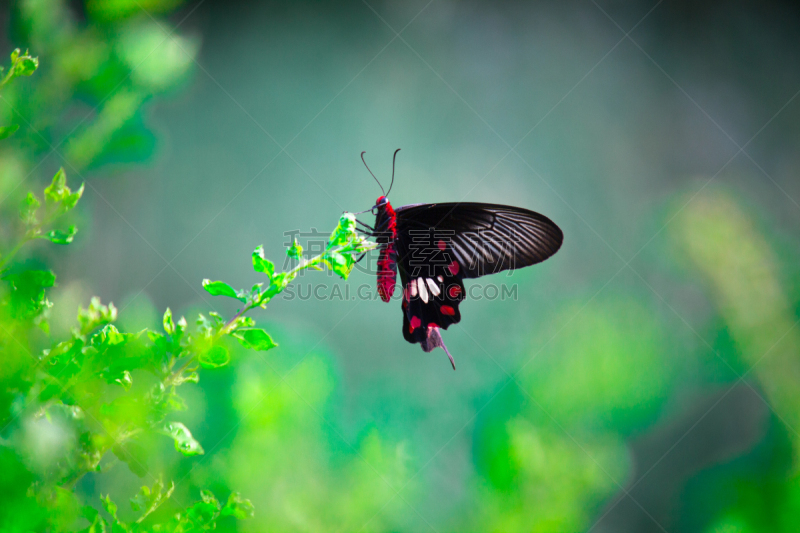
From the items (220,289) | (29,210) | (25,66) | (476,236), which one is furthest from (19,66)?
(476,236)

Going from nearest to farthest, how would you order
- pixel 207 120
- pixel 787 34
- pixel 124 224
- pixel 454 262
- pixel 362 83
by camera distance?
1. pixel 454 262
2. pixel 124 224
3. pixel 207 120
4. pixel 362 83
5. pixel 787 34

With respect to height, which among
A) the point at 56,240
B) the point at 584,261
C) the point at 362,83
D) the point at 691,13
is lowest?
the point at 56,240

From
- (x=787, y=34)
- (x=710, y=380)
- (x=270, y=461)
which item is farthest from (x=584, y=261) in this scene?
(x=270, y=461)

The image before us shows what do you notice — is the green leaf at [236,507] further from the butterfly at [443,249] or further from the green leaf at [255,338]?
the butterfly at [443,249]

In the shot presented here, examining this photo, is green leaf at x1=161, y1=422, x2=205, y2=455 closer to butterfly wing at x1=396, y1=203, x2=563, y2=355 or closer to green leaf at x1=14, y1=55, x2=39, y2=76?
green leaf at x1=14, y1=55, x2=39, y2=76

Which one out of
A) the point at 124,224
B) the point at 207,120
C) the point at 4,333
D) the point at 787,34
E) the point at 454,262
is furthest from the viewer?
the point at 787,34

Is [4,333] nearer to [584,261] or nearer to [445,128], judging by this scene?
[445,128]

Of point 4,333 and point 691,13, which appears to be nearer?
point 4,333
